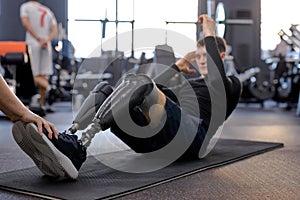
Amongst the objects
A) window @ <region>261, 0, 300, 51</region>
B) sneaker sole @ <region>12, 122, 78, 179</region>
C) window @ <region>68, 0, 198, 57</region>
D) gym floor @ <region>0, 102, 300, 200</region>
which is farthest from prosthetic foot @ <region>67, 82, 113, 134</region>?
window @ <region>261, 0, 300, 51</region>

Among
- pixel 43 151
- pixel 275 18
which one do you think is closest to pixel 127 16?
pixel 43 151

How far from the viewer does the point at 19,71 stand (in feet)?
13.3

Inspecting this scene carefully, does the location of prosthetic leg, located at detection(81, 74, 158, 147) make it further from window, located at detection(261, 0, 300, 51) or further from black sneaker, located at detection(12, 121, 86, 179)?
window, located at detection(261, 0, 300, 51)

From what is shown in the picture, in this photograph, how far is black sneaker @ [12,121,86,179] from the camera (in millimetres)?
1169

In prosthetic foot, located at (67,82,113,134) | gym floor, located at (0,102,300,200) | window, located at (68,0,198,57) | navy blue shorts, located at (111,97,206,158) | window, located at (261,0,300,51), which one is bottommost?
gym floor, located at (0,102,300,200)

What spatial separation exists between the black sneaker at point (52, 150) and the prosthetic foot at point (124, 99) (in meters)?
0.11

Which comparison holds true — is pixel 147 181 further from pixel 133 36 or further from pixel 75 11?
pixel 75 11

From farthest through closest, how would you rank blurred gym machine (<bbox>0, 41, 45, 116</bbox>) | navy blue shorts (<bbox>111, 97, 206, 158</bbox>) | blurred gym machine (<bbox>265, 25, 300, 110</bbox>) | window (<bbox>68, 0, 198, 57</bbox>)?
blurred gym machine (<bbox>265, 25, 300, 110</bbox>), blurred gym machine (<bbox>0, 41, 45, 116</bbox>), window (<bbox>68, 0, 198, 57</bbox>), navy blue shorts (<bbox>111, 97, 206, 158</bbox>)

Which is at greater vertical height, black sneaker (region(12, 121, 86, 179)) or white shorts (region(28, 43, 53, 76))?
white shorts (region(28, 43, 53, 76))

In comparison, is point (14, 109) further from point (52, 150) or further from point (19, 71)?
point (19, 71)

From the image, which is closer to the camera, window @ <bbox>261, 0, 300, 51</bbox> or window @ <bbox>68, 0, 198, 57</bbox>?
window @ <bbox>68, 0, 198, 57</bbox>

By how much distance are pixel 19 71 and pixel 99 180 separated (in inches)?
115

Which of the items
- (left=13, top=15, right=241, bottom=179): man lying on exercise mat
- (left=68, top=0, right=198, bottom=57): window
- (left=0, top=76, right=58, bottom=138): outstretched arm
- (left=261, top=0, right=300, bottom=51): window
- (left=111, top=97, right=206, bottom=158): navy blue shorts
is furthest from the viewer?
(left=261, top=0, right=300, bottom=51): window

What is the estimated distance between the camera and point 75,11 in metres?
3.42
